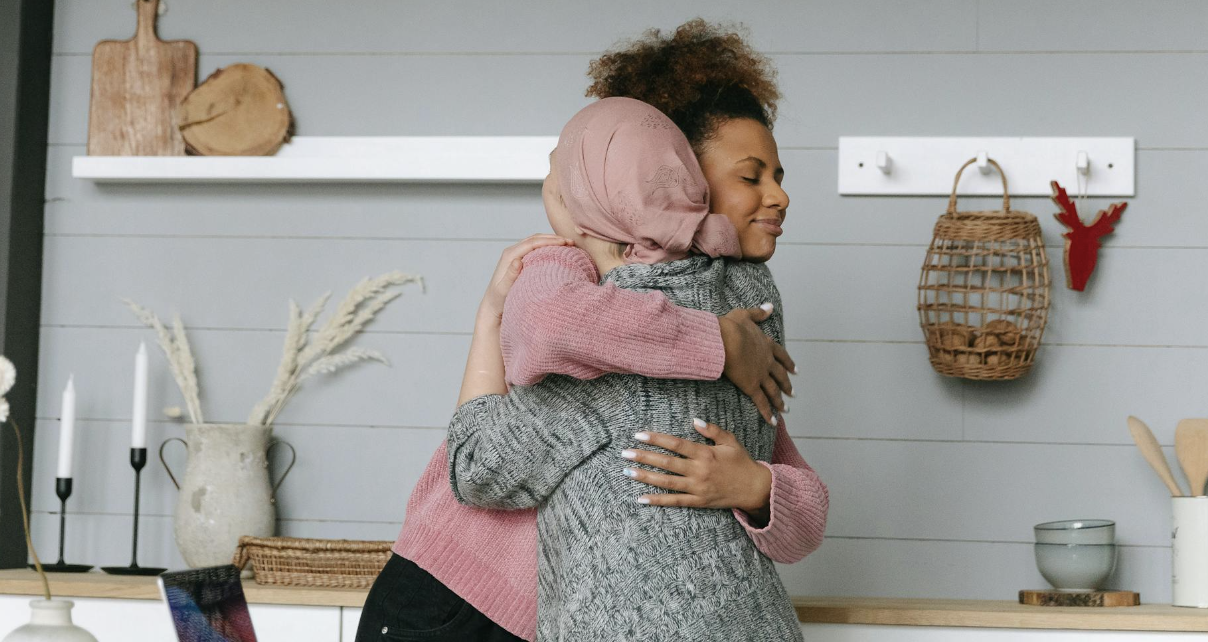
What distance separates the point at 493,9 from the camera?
7.57ft

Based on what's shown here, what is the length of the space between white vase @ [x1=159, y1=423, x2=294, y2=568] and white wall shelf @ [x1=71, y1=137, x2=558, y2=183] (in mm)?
503

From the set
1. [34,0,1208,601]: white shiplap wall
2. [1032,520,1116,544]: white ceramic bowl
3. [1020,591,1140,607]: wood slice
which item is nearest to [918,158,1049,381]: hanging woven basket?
[34,0,1208,601]: white shiplap wall

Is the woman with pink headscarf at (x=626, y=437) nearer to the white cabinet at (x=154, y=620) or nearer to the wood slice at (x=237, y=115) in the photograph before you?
the white cabinet at (x=154, y=620)

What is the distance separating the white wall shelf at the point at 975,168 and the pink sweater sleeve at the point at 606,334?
1138mm

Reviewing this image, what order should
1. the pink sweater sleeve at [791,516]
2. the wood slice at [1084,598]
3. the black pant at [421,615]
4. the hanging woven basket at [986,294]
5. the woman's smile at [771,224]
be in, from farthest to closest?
the hanging woven basket at [986,294] → the wood slice at [1084,598] → the black pant at [421,615] → the woman's smile at [771,224] → the pink sweater sleeve at [791,516]

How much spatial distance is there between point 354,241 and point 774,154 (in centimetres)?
119

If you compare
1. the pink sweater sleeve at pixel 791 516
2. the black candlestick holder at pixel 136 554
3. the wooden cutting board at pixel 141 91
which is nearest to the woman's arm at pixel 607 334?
the pink sweater sleeve at pixel 791 516

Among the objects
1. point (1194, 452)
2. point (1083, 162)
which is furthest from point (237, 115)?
point (1194, 452)

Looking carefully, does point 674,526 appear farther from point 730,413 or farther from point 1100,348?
point 1100,348

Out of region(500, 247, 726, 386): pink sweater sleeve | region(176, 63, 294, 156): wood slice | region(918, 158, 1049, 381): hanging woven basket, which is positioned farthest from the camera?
region(176, 63, 294, 156): wood slice

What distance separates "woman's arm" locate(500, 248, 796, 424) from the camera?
1.09m

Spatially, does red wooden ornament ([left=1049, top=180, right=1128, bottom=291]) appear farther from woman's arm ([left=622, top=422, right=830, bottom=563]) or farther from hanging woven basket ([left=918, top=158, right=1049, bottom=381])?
woman's arm ([left=622, top=422, right=830, bottom=563])

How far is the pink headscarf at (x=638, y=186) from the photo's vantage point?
116 cm

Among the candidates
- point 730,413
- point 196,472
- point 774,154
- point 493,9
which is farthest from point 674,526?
point 493,9
